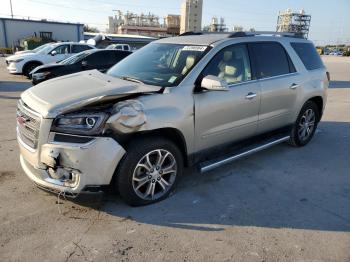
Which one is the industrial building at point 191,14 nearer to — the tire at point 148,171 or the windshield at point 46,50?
the windshield at point 46,50

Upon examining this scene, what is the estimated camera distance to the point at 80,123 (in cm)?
318

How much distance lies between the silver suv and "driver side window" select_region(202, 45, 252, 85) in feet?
0.04

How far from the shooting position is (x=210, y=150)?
4207 millimetres

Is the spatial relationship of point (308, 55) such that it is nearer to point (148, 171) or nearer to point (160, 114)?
point (160, 114)

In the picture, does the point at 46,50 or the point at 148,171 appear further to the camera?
the point at 46,50

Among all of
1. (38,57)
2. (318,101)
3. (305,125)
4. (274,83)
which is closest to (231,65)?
(274,83)

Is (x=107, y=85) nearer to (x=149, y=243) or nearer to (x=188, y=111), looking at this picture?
(x=188, y=111)

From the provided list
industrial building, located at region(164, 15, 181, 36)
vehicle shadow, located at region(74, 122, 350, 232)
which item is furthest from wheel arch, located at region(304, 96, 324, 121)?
industrial building, located at region(164, 15, 181, 36)

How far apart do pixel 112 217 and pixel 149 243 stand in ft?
1.93

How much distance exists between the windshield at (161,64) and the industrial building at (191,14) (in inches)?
4120

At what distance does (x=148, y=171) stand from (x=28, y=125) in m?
1.33

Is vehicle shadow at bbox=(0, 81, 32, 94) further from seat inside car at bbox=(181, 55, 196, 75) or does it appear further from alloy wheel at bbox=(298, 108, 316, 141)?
alloy wheel at bbox=(298, 108, 316, 141)

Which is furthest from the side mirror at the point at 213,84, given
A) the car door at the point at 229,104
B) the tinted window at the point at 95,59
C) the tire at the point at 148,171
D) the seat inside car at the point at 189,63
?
the tinted window at the point at 95,59

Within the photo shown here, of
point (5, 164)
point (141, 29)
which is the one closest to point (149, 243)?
point (5, 164)
